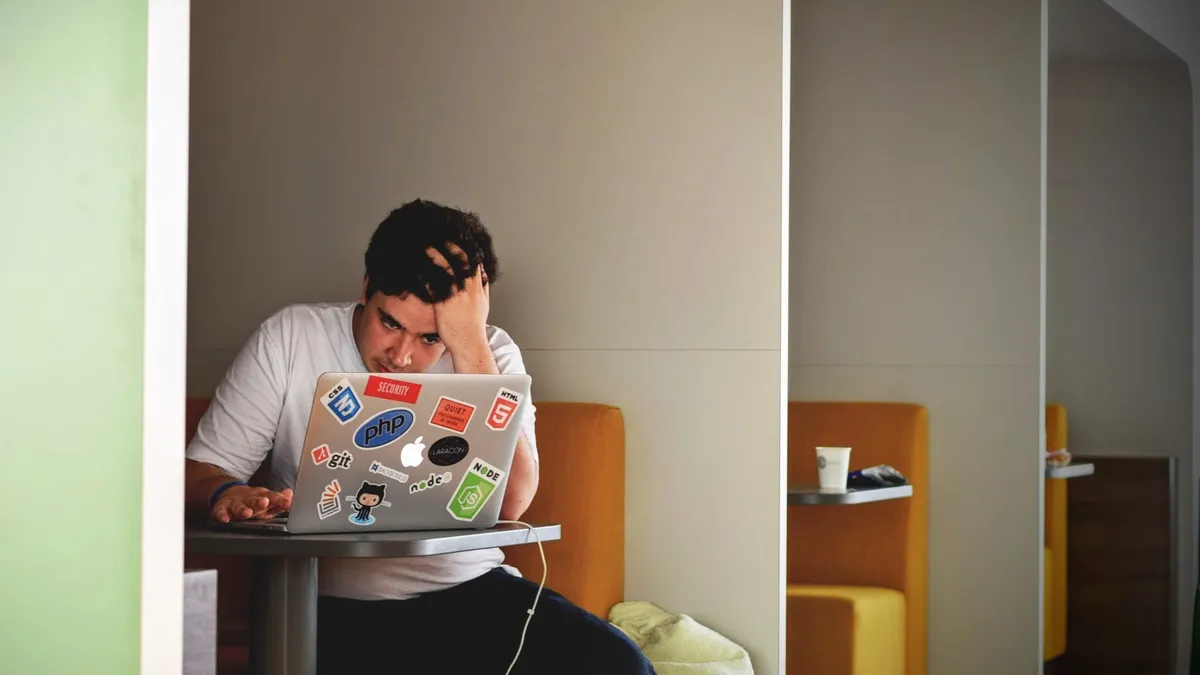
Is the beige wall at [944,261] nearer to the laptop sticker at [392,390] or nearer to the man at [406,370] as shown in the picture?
the man at [406,370]

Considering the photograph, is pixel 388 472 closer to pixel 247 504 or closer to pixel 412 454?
pixel 412 454

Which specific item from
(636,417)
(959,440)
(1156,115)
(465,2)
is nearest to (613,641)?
(636,417)

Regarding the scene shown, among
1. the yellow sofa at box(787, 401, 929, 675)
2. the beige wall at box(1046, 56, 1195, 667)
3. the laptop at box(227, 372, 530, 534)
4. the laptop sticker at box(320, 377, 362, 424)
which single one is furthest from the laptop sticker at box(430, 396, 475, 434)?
the beige wall at box(1046, 56, 1195, 667)

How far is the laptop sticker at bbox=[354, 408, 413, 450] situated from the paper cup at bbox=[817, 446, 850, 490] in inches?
61.6

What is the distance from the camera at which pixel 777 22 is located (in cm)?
294

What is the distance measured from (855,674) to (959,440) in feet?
3.19

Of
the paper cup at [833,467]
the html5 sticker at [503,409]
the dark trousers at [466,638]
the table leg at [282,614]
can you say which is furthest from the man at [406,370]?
the paper cup at [833,467]

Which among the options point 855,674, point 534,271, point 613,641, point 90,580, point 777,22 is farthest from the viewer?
point 855,674

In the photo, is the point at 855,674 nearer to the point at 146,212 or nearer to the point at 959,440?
the point at 959,440

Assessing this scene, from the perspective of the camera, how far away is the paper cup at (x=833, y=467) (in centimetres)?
322

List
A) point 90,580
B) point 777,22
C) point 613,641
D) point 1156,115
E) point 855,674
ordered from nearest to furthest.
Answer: point 90,580
point 613,641
point 777,22
point 855,674
point 1156,115

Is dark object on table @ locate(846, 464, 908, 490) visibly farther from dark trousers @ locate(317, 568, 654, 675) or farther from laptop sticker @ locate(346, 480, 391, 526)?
laptop sticker @ locate(346, 480, 391, 526)

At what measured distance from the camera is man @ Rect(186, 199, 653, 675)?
2.37 meters

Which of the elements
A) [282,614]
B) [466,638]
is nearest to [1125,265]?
[466,638]
